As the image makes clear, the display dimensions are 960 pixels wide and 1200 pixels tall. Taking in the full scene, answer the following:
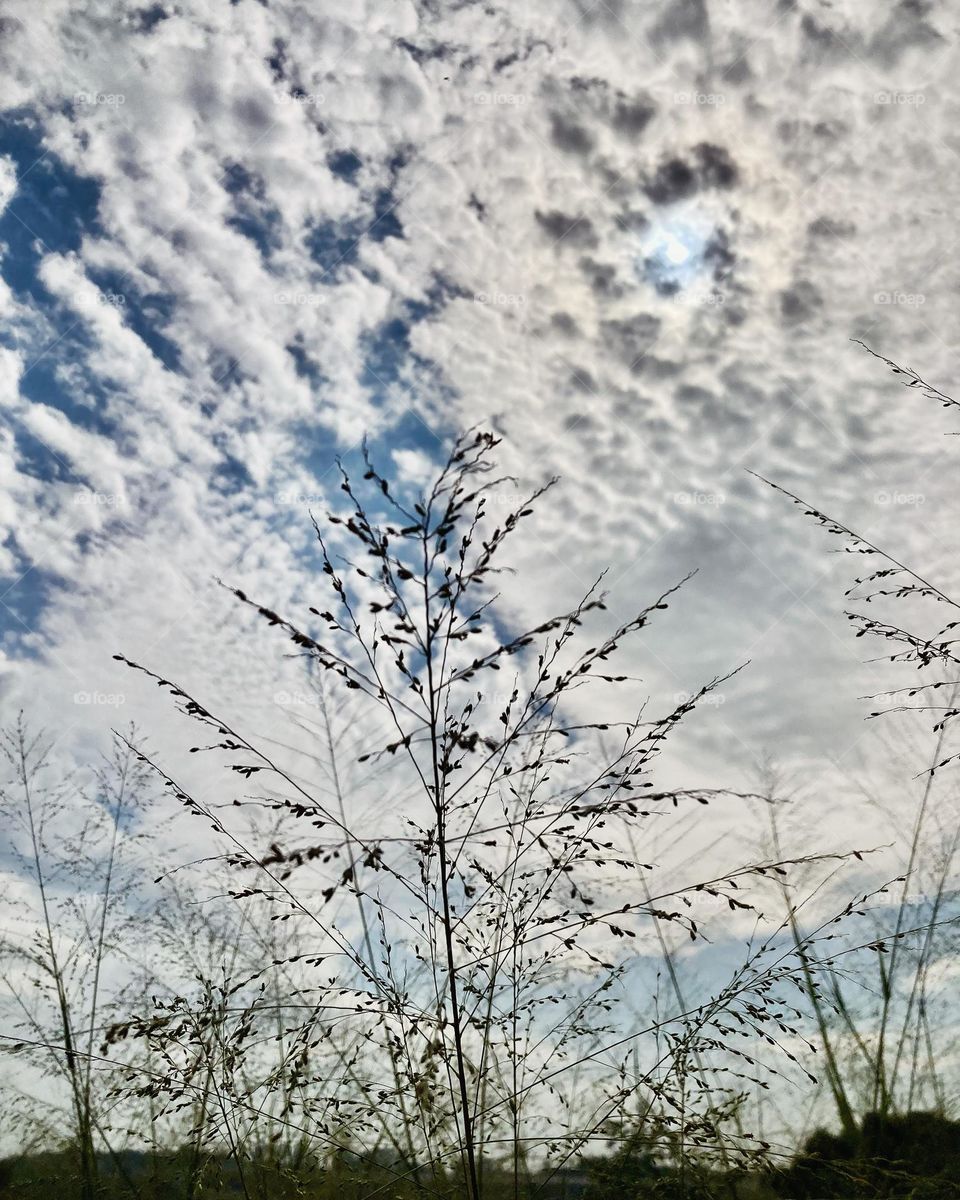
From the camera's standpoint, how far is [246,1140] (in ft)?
10.1

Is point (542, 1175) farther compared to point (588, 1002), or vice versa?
point (542, 1175)

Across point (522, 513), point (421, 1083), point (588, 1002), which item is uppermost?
point (522, 513)

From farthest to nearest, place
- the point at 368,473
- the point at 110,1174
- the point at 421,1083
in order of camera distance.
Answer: the point at 110,1174, the point at 368,473, the point at 421,1083

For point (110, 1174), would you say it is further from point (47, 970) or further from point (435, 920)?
point (435, 920)

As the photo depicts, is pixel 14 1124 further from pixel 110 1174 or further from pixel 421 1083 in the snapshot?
pixel 421 1083

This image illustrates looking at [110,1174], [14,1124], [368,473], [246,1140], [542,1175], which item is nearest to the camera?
[368,473]

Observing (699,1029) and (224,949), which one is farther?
(224,949)

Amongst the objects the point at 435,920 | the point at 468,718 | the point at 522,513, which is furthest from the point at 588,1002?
the point at 522,513

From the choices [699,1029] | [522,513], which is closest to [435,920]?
[699,1029]

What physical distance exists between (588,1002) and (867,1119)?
2855mm

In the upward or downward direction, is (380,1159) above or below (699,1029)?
below

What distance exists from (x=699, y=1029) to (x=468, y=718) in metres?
1.11

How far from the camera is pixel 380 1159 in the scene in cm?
348

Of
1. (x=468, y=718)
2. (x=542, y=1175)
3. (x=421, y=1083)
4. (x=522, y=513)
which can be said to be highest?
(x=522, y=513)
